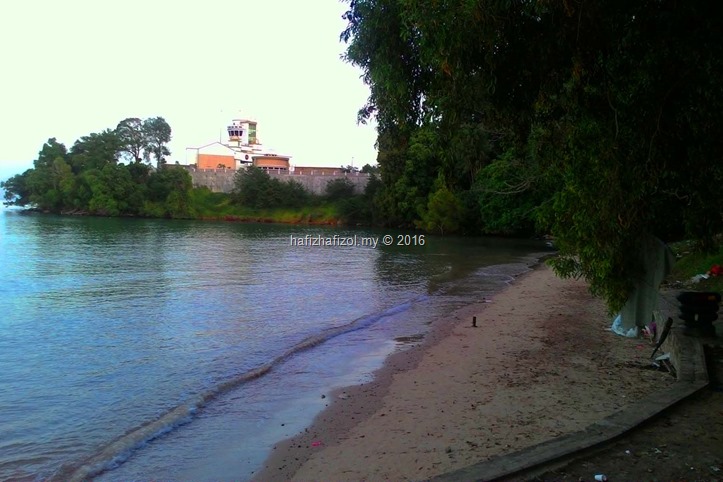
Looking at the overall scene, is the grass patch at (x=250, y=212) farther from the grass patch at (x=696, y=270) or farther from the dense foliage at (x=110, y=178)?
the grass patch at (x=696, y=270)

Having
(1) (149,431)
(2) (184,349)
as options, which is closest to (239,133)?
(2) (184,349)

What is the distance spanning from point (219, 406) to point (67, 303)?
38.4ft

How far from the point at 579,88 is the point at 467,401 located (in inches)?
167

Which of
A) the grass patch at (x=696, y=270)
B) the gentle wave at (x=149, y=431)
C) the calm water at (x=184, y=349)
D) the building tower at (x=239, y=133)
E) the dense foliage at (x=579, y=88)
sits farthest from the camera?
the building tower at (x=239, y=133)

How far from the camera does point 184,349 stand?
1227cm

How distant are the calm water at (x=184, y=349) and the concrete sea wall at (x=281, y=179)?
5102 cm

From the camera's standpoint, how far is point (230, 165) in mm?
104688

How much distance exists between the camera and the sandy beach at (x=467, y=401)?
19.0 ft

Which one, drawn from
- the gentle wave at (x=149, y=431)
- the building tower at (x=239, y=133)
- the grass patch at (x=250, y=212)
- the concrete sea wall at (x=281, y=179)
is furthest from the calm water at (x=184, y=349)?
the building tower at (x=239, y=133)

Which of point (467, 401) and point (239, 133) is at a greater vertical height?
point (239, 133)

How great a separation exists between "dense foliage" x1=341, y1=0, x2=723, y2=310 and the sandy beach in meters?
2.06

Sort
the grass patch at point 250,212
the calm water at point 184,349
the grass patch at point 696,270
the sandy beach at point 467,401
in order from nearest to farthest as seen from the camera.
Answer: the sandy beach at point 467,401 < the calm water at point 184,349 < the grass patch at point 696,270 < the grass patch at point 250,212

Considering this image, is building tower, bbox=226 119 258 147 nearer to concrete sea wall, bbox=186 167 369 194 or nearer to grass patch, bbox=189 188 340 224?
concrete sea wall, bbox=186 167 369 194

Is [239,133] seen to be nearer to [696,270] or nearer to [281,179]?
[281,179]
